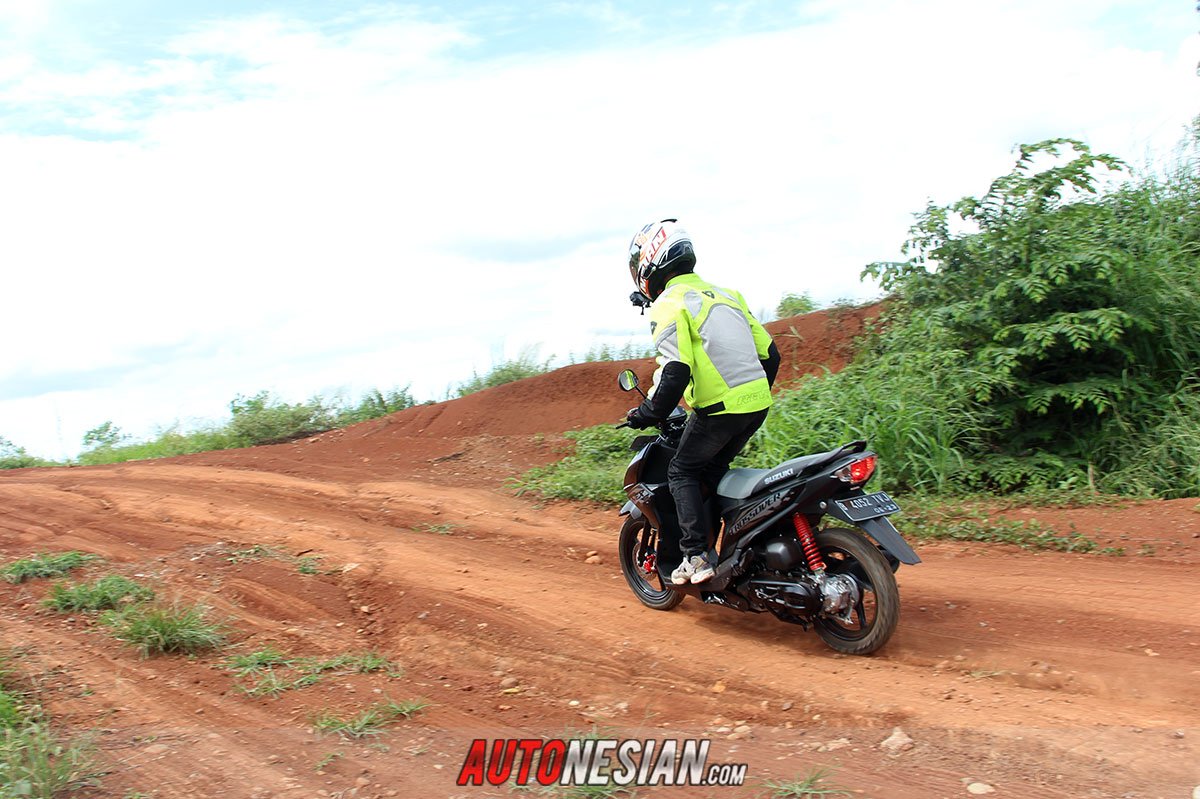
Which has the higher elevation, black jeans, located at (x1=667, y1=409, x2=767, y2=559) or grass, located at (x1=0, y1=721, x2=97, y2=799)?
black jeans, located at (x1=667, y1=409, x2=767, y2=559)

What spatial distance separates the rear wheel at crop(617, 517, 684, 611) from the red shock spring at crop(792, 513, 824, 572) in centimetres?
117

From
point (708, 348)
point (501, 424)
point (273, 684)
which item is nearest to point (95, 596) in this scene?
point (273, 684)

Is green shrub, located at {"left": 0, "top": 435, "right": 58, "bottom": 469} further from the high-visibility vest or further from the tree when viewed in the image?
the high-visibility vest

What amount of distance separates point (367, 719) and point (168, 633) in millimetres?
1670

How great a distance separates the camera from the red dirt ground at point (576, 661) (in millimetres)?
3863

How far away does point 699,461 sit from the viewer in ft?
18.2

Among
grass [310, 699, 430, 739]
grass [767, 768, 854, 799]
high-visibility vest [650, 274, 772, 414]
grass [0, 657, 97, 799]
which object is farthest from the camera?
high-visibility vest [650, 274, 772, 414]

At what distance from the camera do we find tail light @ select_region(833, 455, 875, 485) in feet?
16.0

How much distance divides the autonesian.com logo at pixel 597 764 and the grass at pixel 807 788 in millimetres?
169

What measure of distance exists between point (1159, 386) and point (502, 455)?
6.90m

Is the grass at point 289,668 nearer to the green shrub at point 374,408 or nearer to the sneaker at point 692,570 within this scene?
the sneaker at point 692,570

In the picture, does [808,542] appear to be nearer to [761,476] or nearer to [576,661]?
[761,476]

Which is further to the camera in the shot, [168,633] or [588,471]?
[588,471]

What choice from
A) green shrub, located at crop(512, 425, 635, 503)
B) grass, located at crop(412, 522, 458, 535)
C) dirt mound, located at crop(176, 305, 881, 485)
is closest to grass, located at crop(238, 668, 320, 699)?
grass, located at crop(412, 522, 458, 535)
